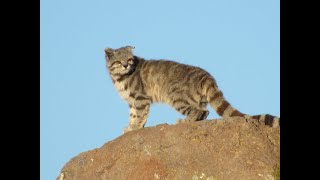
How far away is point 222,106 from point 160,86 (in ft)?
7.23

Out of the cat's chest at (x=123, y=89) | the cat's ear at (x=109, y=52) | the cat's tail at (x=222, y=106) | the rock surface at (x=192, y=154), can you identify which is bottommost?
the rock surface at (x=192, y=154)

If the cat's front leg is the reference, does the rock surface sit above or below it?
below

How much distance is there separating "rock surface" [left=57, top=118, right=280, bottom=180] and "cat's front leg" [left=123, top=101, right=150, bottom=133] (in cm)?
280

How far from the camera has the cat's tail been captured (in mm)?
10734

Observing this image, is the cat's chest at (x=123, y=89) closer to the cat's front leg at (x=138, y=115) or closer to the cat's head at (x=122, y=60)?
the cat's head at (x=122, y=60)

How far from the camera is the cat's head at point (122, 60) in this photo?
46.6 ft

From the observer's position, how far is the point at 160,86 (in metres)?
13.8

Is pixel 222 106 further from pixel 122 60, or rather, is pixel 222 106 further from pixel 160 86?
pixel 122 60

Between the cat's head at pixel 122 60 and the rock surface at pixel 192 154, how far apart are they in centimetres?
351

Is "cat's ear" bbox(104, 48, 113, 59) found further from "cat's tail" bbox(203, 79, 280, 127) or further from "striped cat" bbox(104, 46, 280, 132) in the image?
"cat's tail" bbox(203, 79, 280, 127)

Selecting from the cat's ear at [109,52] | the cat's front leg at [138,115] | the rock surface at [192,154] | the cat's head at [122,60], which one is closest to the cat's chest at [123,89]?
the cat's head at [122,60]

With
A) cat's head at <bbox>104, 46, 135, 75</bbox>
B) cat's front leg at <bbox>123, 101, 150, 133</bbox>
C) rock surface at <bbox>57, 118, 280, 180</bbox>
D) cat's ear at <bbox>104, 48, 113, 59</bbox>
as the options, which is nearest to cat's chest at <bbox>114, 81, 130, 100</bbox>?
cat's head at <bbox>104, 46, 135, 75</bbox>
